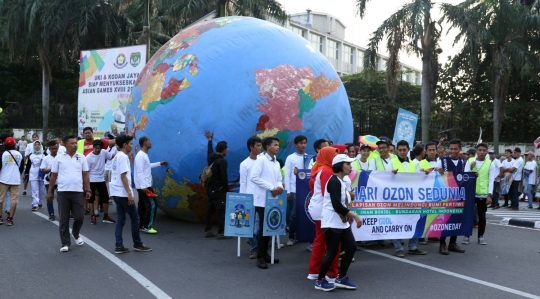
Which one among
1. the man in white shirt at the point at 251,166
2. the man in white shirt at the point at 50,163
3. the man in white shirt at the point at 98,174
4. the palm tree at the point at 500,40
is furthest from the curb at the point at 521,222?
the palm tree at the point at 500,40

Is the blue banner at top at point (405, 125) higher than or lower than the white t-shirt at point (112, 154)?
higher

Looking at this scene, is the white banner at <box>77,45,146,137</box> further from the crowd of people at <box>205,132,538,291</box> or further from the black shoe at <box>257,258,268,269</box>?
the black shoe at <box>257,258,268,269</box>

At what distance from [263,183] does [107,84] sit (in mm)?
13527

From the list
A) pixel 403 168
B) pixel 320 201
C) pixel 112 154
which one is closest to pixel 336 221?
pixel 320 201

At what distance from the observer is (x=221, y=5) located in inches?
969

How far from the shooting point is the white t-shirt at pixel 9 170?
979cm

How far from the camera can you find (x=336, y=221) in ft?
18.4

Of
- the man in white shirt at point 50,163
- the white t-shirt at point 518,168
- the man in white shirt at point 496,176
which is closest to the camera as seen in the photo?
the man in white shirt at point 50,163

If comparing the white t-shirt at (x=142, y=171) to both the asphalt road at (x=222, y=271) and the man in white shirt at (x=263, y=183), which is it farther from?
the man in white shirt at (x=263, y=183)

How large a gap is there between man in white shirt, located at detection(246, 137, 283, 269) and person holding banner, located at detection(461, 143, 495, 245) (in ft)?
10.5

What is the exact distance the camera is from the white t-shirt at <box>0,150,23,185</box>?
979 cm

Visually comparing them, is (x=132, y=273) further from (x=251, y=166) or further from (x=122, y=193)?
(x=251, y=166)

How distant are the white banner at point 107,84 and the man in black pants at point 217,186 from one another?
10.1 m

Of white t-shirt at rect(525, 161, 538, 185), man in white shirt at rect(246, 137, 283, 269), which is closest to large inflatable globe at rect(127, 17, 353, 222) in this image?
man in white shirt at rect(246, 137, 283, 269)
